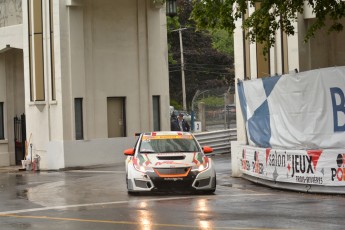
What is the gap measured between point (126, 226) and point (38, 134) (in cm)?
2075

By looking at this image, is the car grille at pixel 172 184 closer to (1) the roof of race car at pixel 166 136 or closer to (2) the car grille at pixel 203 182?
(2) the car grille at pixel 203 182

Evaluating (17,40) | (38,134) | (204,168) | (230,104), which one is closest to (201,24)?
(204,168)

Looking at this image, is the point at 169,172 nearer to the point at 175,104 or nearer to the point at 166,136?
the point at 166,136

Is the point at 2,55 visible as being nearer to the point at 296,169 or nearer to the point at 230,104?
the point at 230,104

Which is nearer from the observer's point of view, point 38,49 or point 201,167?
point 201,167

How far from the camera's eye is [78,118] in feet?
110

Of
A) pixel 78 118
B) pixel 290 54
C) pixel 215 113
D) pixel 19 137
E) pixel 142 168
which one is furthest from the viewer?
pixel 215 113

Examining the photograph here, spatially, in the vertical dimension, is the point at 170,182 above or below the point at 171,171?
below

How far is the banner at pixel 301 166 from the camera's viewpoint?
19172 mm

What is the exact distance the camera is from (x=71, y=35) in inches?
1300

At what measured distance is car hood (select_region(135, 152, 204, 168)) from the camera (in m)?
20.3

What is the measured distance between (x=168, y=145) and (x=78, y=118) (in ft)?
41.0

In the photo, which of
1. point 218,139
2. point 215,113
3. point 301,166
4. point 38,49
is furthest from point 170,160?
point 215,113

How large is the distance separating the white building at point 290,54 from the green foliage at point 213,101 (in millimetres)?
17441
